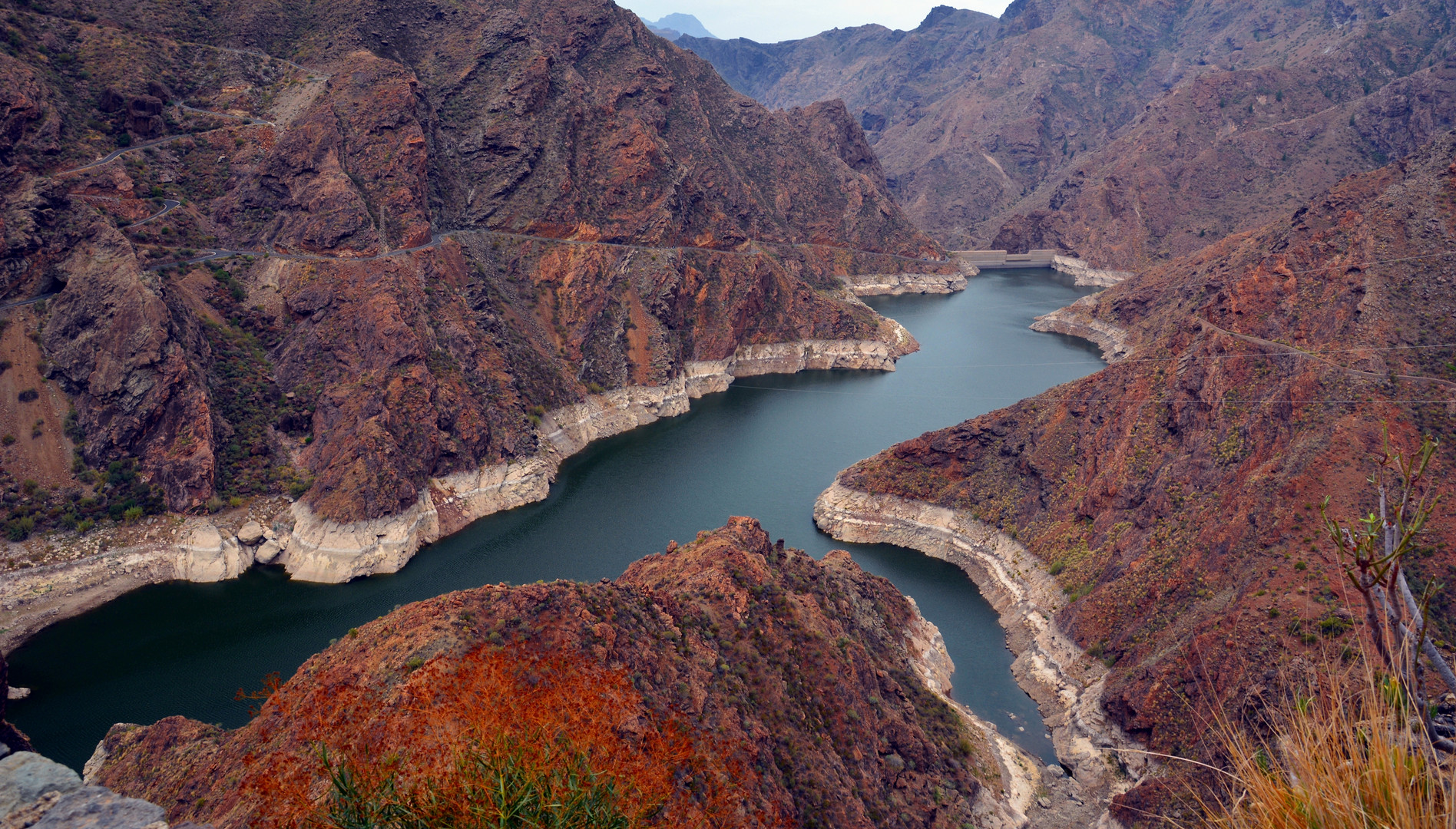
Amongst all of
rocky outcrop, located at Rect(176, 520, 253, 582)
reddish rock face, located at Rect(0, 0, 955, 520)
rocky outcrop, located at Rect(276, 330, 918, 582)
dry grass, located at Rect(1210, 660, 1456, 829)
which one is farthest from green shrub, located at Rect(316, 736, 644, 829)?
rocky outcrop, located at Rect(176, 520, 253, 582)

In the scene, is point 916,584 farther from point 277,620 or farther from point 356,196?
point 356,196

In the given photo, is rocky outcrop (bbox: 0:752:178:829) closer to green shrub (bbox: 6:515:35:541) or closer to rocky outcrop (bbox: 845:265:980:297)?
green shrub (bbox: 6:515:35:541)

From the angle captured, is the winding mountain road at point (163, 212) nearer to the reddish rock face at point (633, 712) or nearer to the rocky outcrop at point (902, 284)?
the reddish rock face at point (633, 712)

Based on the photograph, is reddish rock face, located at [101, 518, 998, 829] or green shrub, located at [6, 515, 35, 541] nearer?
reddish rock face, located at [101, 518, 998, 829]

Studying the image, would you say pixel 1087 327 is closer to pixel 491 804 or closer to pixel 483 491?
pixel 483 491

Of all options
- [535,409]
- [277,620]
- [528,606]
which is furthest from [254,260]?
[528,606]

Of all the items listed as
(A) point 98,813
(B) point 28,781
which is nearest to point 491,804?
(A) point 98,813
